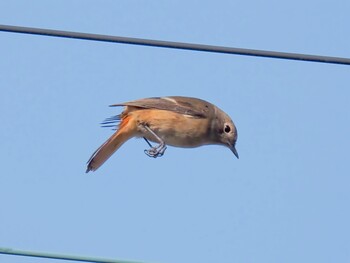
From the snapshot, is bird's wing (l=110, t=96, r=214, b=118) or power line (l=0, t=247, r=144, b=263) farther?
bird's wing (l=110, t=96, r=214, b=118)

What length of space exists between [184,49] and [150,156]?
3113 mm

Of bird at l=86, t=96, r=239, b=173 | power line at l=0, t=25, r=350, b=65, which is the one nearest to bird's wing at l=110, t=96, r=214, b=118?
A: bird at l=86, t=96, r=239, b=173

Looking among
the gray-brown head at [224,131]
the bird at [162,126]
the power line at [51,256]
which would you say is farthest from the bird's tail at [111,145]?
the power line at [51,256]

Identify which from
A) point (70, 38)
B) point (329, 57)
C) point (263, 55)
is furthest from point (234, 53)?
point (70, 38)

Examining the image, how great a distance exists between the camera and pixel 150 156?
10.0 metres

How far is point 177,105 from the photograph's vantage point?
10.8 meters

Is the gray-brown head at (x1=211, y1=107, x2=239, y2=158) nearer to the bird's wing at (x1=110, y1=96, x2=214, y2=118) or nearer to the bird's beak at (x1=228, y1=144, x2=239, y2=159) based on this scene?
the bird's beak at (x1=228, y1=144, x2=239, y2=159)

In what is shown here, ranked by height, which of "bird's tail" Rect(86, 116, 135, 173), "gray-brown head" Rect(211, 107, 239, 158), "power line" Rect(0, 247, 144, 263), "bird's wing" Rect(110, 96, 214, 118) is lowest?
"power line" Rect(0, 247, 144, 263)

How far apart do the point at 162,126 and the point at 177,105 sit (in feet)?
1.27

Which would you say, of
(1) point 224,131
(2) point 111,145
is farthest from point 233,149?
(2) point 111,145

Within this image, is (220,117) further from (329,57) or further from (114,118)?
(329,57)

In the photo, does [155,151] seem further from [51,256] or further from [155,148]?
[51,256]

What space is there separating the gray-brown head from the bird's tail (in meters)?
1.07

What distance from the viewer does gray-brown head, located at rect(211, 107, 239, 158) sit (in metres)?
11.1
